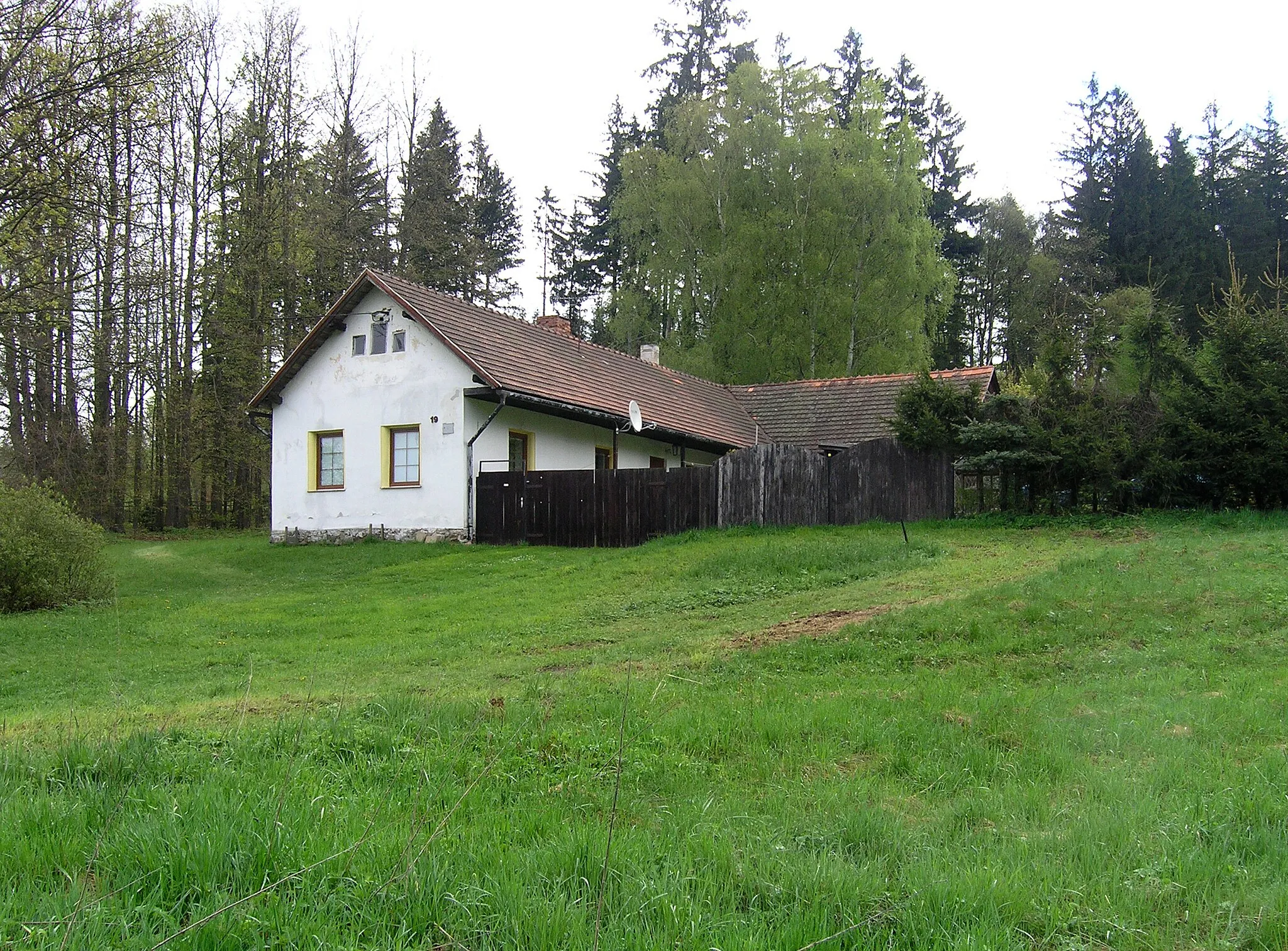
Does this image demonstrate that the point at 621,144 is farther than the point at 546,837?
Yes

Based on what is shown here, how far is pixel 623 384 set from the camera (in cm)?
2647

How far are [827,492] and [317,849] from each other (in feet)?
56.6

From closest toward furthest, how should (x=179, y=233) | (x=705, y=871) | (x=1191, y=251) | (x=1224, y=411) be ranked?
(x=705, y=871), (x=1224, y=411), (x=179, y=233), (x=1191, y=251)

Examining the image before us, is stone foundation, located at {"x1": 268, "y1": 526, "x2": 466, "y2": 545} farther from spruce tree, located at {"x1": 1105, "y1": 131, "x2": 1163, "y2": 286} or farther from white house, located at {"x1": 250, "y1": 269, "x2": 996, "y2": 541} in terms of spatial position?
spruce tree, located at {"x1": 1105, "y1": 131, "x2": 1163, "y2": 286}

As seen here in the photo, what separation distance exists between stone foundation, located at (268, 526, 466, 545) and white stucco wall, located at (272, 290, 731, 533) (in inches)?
4.2

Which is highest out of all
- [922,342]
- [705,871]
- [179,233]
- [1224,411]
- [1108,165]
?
[1108,165]

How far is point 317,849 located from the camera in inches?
143

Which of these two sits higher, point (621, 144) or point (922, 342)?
point (621, 144)

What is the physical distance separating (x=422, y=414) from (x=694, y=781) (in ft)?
59.7

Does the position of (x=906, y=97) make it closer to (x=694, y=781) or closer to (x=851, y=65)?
(x=851, y=65)

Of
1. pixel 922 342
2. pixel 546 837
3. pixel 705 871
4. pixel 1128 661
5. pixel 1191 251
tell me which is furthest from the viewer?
pixel 1191 251

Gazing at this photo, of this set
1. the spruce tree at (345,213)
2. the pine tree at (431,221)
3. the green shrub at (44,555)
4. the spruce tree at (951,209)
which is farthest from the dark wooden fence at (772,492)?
the spruce tree at (951,209)

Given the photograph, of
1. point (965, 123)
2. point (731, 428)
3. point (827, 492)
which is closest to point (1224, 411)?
point (827, 492)

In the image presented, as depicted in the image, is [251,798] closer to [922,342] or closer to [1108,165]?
[922,342]
